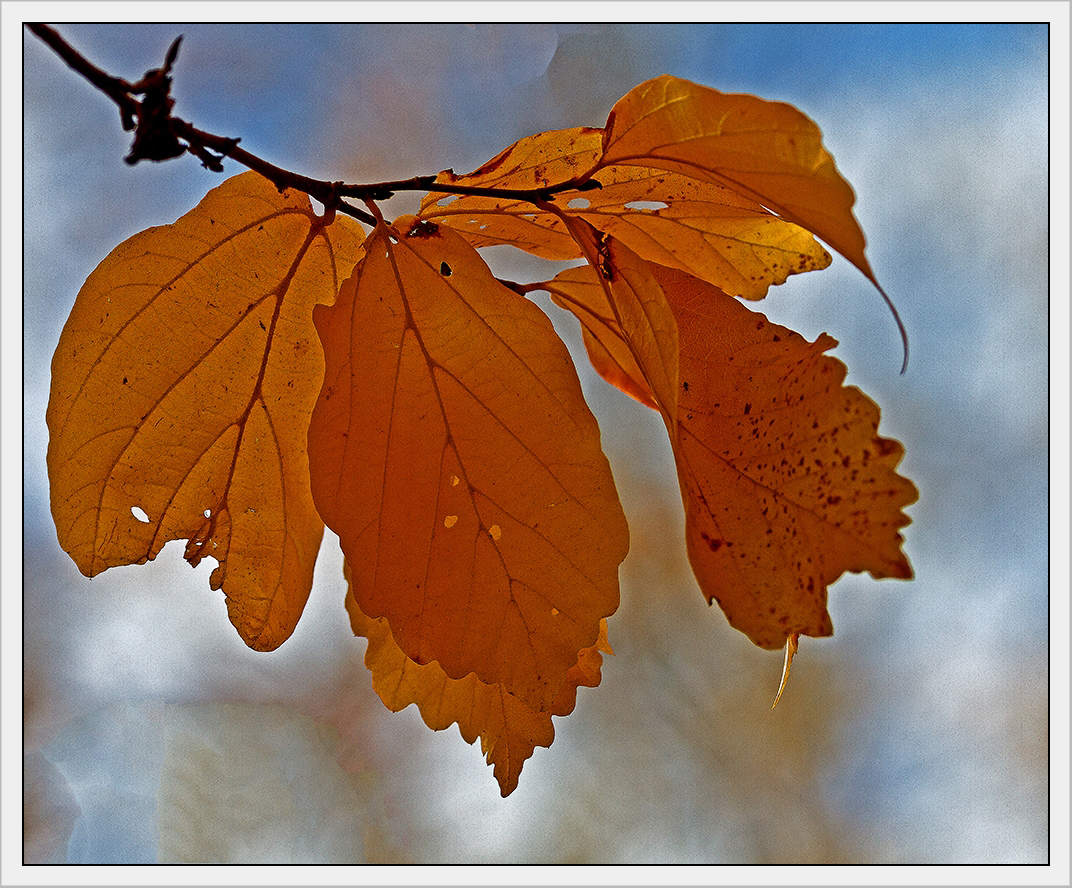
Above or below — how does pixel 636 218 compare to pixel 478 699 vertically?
above

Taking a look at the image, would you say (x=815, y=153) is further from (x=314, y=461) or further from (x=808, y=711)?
(x=808, y=711)

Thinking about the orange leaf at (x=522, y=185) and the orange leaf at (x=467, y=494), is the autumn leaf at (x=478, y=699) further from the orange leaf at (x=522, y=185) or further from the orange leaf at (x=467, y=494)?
the orange leaf at (x=522, y=185)

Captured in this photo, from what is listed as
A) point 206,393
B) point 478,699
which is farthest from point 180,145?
point 478,699

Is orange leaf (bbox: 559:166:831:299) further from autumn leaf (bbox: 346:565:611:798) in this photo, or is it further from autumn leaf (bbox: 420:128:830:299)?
autumn leaf (bbox: 346:565:611:798)

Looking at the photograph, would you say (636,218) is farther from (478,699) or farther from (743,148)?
(478,699)

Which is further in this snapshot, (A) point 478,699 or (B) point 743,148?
(A) point 478,699

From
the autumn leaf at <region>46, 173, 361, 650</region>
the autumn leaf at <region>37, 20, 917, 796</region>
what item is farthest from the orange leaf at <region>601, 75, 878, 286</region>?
the autumn leaf at <region>46, 173, 361, 650</region>
